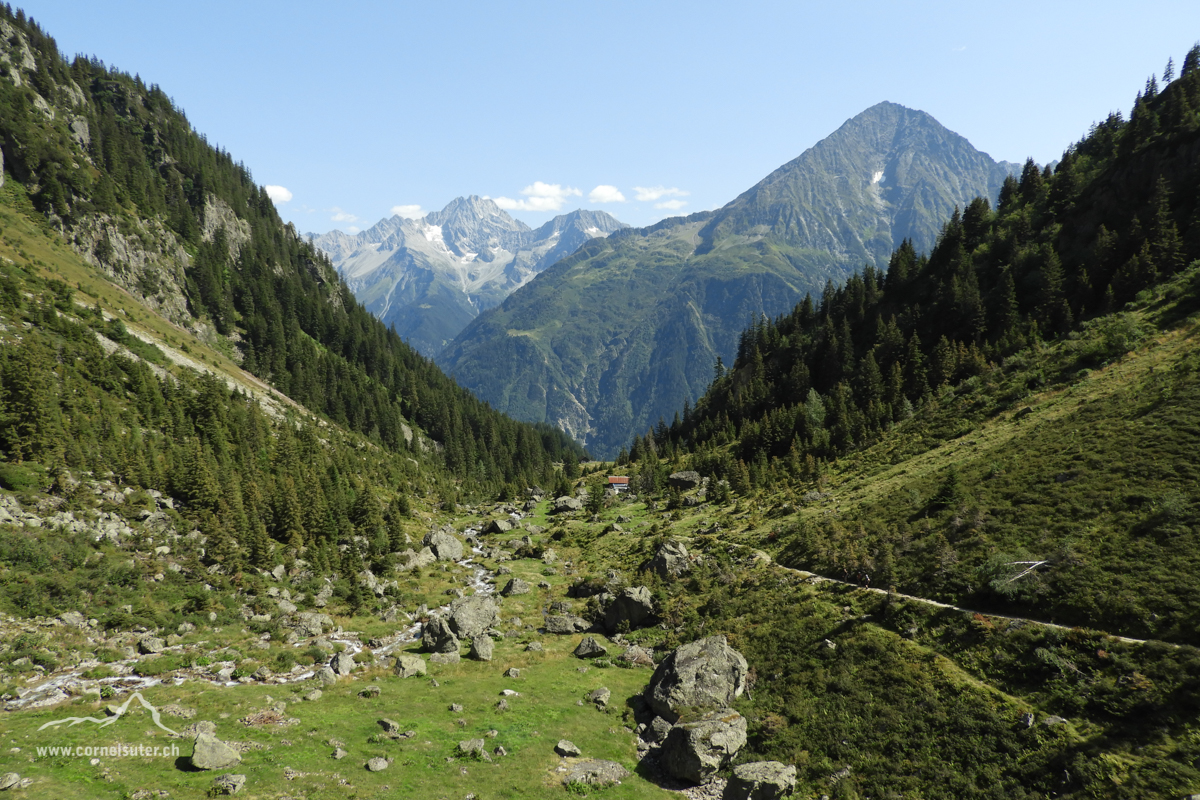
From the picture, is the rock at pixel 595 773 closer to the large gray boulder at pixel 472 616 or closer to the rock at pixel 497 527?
the large gray boulder at pixel 472 616

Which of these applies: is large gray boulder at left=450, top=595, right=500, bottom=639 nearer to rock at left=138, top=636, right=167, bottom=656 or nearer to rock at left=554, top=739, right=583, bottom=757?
rock at left=554, top=739, right=583, bottom=757

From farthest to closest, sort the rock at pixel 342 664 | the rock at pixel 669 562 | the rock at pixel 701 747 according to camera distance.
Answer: the rock at pixel 669 562 < the rock at pixel 342 664 < the rock at pixel 701 747

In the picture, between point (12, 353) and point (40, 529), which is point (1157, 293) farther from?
point (12, 353)

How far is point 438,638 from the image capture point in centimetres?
4566

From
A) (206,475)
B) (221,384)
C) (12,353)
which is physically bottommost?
(206,475)

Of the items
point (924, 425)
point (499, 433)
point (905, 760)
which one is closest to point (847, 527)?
point (905, 760)

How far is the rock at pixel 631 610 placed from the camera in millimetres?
50594

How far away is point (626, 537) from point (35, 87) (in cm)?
20117

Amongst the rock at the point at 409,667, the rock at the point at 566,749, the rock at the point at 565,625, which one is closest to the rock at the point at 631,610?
the rock at the point at 565,625

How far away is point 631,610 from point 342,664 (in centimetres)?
2568

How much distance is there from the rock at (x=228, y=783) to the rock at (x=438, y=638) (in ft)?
75.8

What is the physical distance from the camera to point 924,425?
78250 millimetres

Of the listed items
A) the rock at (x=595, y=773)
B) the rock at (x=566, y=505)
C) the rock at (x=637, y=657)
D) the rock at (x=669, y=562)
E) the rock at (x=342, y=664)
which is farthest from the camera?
the rock at (x=566, y=505)

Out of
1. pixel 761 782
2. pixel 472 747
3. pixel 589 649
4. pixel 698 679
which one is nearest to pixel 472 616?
pixel 589 649
